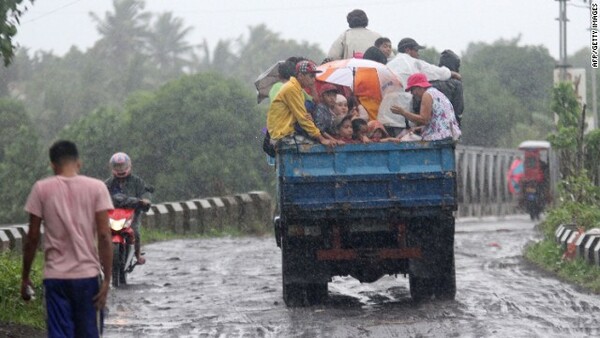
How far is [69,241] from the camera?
24.2 feet

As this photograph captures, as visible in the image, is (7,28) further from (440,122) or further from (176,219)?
(176,219)

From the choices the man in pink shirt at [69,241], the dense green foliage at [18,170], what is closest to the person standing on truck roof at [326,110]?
the man in pink shirt at [69,241]

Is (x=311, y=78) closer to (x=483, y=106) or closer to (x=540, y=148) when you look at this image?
Answer: (x=540, y=148)

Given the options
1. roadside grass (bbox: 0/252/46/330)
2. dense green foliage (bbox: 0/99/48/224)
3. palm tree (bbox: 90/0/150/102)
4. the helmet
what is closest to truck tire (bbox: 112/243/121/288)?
the helmet

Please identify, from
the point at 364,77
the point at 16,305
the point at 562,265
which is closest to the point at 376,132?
the point at 364,77

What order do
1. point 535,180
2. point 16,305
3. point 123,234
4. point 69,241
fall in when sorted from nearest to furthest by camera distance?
point 69,241 < point 16,305 < point 123,234 < point 535,180

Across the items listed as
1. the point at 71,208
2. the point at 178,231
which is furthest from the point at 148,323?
the point at 178,231

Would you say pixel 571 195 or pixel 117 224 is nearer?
pixel 117 224

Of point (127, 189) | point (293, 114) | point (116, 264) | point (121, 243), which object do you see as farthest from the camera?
point (127, 189)

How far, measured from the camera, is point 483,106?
2483 inches

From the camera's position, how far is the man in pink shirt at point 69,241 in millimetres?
7375

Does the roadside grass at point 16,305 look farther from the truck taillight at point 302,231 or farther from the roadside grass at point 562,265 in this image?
the roadside grass at point 562,265

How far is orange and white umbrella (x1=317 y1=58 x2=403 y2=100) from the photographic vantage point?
43.5 feet

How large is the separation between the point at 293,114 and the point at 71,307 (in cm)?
533
